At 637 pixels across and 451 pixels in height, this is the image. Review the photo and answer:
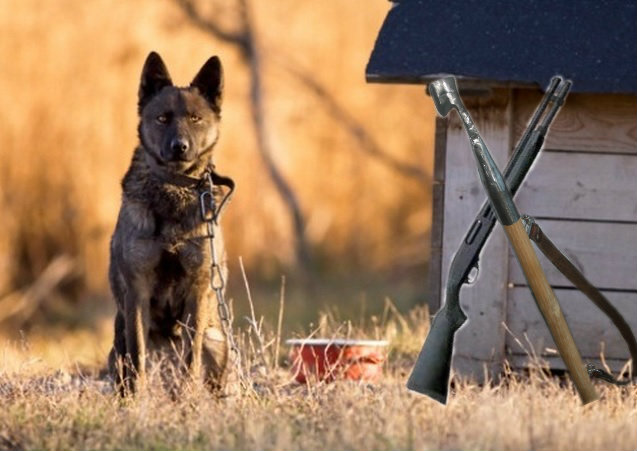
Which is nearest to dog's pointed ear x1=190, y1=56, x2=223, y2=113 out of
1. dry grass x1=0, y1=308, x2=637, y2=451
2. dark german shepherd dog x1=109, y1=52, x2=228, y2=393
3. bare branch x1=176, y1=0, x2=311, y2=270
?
dark german shepherd dog x1=109, y1=52, x2=228, y2=393

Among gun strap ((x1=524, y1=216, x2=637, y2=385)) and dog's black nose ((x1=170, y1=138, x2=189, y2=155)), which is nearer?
gun strap ((x1=524, y1=216, x2=637, y2=385))

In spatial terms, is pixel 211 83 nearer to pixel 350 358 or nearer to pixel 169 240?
pixel 169 240

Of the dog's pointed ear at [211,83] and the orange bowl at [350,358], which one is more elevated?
the dog's pointed ear at [211,83]

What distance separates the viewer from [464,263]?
567 centimetres

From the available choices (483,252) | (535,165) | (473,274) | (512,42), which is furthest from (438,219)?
(473,274)

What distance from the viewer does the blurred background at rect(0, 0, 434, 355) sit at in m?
15.2

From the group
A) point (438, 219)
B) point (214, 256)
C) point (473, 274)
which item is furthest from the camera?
point (438, 219)

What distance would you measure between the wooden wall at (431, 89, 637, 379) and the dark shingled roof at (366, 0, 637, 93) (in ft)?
0.81

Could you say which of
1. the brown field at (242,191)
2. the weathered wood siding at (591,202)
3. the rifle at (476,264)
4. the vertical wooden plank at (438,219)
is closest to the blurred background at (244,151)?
the brown field at (242,191)

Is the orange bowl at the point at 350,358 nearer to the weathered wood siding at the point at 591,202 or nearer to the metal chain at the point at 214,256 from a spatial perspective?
the metal chain at the point at 214,256

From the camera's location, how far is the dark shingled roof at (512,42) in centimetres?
726

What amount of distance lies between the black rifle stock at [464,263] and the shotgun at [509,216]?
0.15m

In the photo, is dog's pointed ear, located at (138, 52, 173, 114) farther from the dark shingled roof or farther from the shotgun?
the shotgun

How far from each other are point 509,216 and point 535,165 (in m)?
2.21
